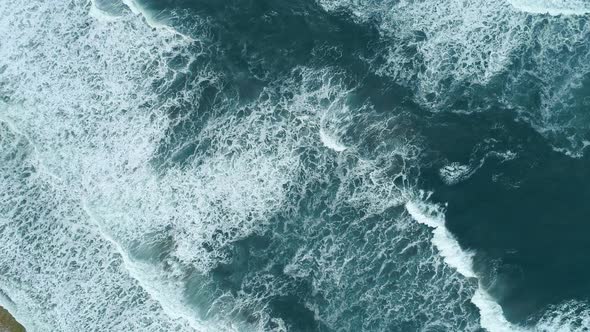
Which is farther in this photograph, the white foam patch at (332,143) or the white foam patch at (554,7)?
the white foam patch at (554,7)

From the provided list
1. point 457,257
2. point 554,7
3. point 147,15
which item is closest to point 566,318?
point 457,257

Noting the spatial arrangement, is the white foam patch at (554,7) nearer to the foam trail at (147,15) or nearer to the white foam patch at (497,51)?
the white foam patch at (497,51)

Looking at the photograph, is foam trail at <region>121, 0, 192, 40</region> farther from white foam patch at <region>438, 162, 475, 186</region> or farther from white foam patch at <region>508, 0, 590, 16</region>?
white foam patch at <region>508, 0, 590, 16</region>

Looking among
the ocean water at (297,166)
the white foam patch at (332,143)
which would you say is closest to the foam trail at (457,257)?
the ocean water at (297,166)

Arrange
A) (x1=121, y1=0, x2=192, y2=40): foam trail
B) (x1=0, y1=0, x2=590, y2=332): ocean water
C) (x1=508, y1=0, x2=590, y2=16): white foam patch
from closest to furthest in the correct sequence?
(x1=0, y1=0, x2=590, y2=332): ocean water, (x1=508, y1=0, x2=590, y2=16): white foam patch, (x1=121, y1=0, x2=192, y2=40): foam trail

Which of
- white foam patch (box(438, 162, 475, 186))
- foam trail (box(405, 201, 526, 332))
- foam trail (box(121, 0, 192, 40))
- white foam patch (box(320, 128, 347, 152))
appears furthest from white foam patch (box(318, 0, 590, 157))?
foam trail (box(121, 0, 192, 40))

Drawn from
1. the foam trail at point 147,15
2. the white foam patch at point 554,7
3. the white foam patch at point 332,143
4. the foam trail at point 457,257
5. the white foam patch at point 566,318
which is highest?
the white foam patch at point 554,7
